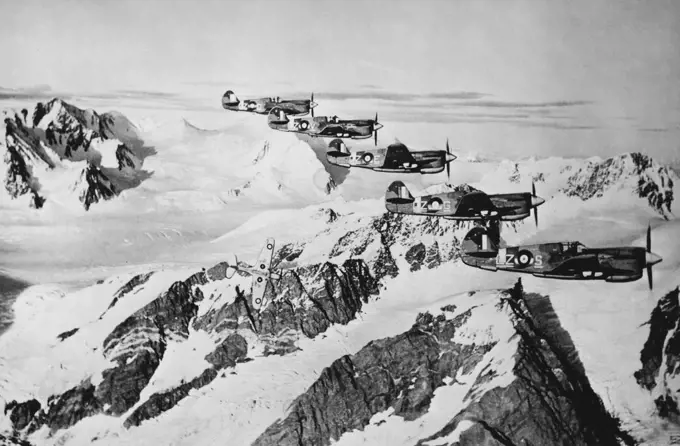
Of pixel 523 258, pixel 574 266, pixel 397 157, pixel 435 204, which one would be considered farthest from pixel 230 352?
pixel 574 266

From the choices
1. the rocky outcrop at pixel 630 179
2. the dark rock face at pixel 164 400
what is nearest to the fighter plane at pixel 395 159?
the rocky outcrop at pixel 630 179

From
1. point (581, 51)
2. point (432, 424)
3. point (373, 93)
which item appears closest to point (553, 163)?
point (581, 51)

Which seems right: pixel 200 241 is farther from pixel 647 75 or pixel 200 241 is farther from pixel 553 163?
pixel 647 75

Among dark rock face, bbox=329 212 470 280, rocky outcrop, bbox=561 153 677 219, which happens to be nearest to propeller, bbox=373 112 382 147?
dark rock face, bbox=329 212 470 280

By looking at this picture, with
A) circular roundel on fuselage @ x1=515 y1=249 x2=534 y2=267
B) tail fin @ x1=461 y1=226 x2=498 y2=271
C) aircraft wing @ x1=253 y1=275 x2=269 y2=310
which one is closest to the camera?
circular roundel on fuselage @ x1=515 y1=249 x2=534 y2=267

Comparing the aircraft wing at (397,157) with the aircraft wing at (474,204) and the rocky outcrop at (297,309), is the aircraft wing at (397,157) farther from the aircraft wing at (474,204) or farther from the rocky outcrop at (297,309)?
the rocky outcrop at (297,309)

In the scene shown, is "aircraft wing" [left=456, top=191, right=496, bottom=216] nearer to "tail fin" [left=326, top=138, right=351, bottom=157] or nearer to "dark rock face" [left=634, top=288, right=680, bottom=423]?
"tail fin" [left=326, top=138, right=351, bottom=157]
